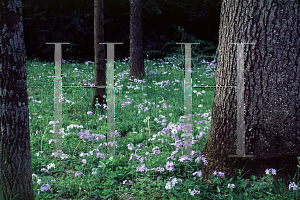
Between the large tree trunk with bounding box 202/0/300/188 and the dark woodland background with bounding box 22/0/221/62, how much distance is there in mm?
8863

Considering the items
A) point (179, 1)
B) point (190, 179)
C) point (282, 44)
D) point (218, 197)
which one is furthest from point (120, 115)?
point (179, 1)

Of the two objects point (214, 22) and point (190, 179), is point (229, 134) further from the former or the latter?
point (214, 22)

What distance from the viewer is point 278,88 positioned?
281cm

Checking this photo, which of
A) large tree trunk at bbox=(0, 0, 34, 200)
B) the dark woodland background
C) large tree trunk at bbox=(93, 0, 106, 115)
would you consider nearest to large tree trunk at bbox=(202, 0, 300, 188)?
large tree trunk at bbox=(0, 0, 34, 200)

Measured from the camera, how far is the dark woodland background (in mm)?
12211

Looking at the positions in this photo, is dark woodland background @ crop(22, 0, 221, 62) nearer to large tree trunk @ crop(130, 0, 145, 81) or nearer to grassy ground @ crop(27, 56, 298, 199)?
large tree trunk @ crop(130, 0, 145, 81)

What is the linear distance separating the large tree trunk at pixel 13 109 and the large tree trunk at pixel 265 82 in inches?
76.0

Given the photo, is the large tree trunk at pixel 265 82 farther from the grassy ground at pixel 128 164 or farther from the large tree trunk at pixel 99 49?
the large tree trunk at pixel 99 49

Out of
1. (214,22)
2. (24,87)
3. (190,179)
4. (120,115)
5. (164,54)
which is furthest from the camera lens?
(214,22)

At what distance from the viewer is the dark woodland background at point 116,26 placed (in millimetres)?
12211

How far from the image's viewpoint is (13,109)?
2.26 m

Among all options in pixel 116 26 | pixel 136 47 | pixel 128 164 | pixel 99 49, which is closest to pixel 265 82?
pixel 128 164

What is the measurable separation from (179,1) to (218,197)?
41.3 ft

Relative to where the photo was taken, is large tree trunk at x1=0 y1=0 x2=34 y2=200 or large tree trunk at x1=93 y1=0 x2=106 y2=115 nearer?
large tree trunk at x1=0 y1=0 x2=34 y2=200
